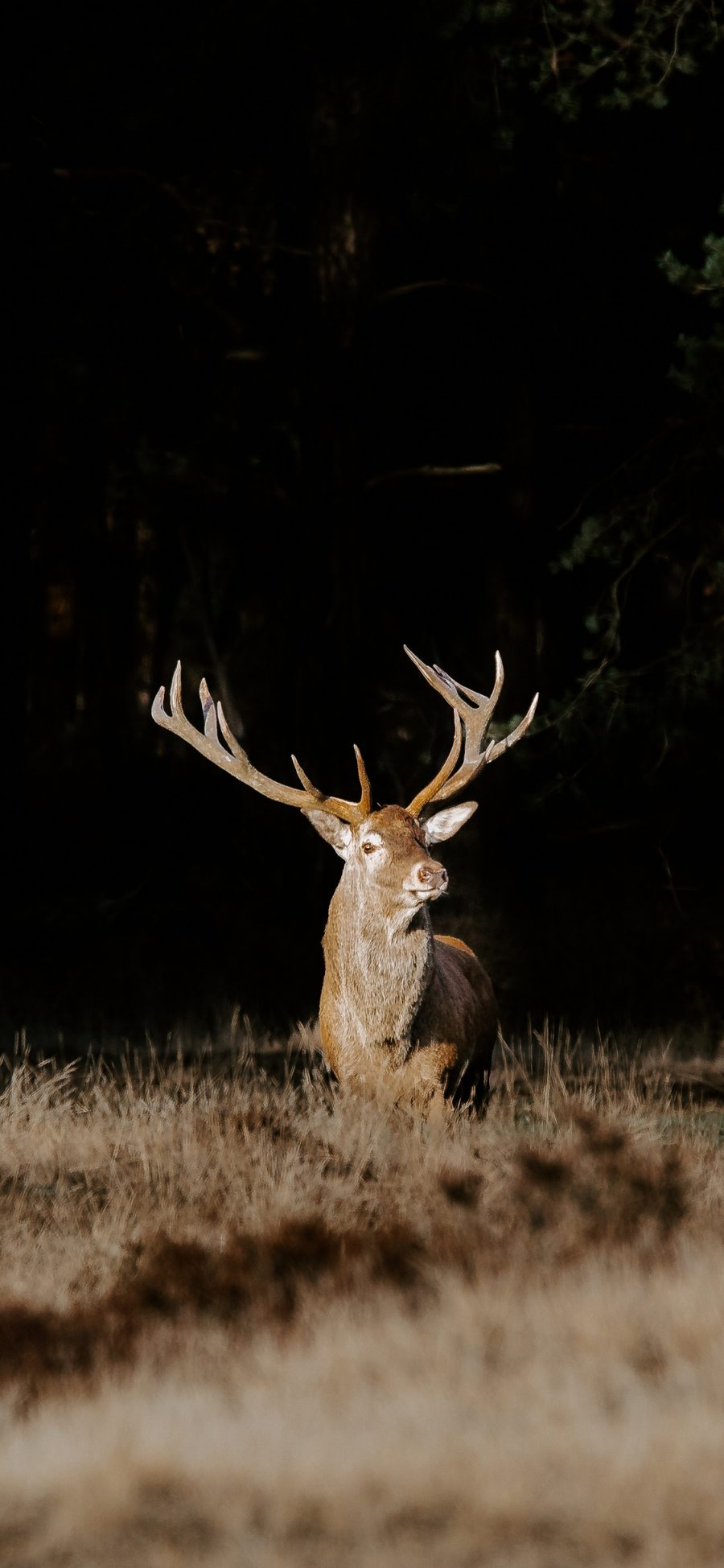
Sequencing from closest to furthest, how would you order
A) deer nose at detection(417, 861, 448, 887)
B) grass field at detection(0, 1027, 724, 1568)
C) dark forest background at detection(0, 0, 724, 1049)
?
grass field at detection(0, 1027, 724, 1568), deer nose at detection(417, 861, 448, 887), dark forest background at detection(0, 0, 724, 1049)

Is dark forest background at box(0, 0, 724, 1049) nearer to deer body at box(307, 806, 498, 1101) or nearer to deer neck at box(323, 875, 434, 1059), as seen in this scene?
deer body at box(307, 806, 498, 1101)

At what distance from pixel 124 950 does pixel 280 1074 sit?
503 centimetres

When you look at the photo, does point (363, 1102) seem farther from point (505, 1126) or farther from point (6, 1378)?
point (6, 1378)

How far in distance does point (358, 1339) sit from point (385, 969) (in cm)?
272

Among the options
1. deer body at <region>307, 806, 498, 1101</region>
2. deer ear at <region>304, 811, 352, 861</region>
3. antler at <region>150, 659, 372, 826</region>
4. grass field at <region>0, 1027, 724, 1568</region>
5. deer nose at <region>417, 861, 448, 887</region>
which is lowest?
grass field at <region>0, 1027, 724, 1568</region>

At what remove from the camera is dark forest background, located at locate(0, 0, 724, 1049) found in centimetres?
1166

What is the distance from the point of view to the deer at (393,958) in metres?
7.64

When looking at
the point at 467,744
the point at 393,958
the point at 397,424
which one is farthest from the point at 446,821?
the point at 397,424

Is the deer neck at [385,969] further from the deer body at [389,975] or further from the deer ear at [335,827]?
the deer ear at [335,827]

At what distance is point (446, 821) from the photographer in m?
7.98

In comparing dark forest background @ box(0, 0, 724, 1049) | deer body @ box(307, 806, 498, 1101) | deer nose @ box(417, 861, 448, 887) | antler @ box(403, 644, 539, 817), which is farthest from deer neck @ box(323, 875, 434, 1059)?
dark forest background @ box(0, 0, 724, 1049)

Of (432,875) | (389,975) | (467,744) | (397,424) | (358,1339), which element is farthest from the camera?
(397,424)

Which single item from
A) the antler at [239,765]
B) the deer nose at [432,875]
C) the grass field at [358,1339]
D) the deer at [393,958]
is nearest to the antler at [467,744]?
the deer at [393,958]

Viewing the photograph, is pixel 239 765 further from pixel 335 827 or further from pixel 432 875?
pixel 432 875
